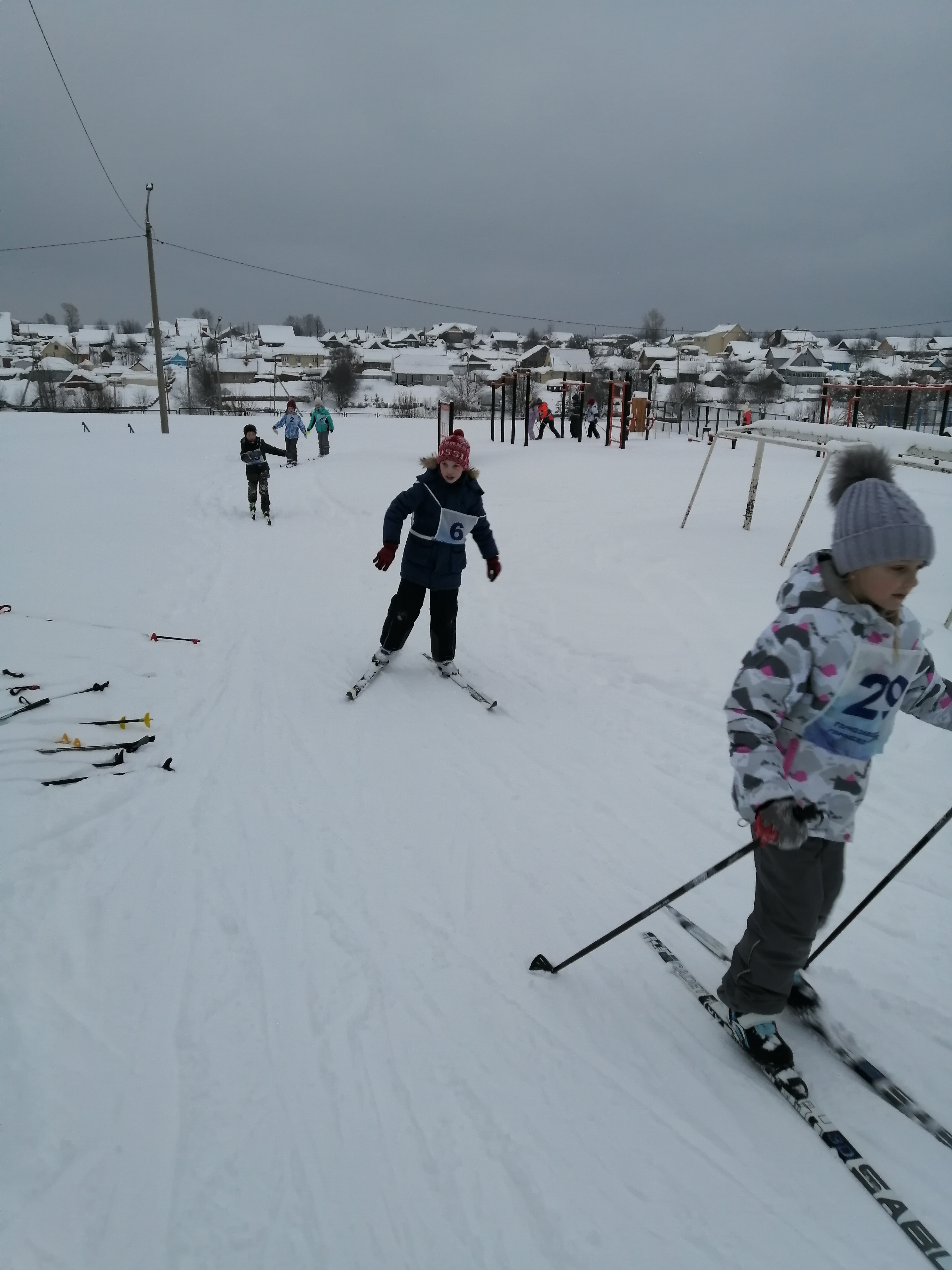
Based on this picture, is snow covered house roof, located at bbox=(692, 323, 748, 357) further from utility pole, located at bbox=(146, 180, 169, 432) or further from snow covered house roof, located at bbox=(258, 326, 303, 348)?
utility pole, located at bbox=(146, 180, 169, 432)

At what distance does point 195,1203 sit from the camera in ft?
6.22

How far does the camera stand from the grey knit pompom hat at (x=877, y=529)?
1872 mm

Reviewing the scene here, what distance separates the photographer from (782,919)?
2145 mm

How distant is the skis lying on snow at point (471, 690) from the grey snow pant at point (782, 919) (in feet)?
9.81

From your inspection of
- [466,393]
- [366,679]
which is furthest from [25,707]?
[466,393]

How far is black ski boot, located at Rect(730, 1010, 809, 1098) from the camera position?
2.26 meters

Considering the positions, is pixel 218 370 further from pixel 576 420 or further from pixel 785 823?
pixel 785 823

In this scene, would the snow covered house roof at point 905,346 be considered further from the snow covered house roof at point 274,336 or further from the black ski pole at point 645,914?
the black ski pole at point 645,914

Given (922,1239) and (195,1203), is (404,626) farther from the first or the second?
(922,1239)

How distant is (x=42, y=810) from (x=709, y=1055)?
336 cm

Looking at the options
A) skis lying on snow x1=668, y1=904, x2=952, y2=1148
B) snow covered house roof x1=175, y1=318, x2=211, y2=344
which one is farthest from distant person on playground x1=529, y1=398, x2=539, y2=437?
snow covered house roof x1=175, y1=318, x2=211, y2=344

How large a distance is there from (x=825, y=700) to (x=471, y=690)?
3.53 m

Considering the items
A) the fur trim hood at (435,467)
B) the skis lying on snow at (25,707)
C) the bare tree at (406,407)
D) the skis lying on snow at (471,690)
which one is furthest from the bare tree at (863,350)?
the skis lying on snow at (25,707)

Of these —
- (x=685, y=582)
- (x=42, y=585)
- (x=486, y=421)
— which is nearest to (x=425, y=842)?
(x=685, y=582)
